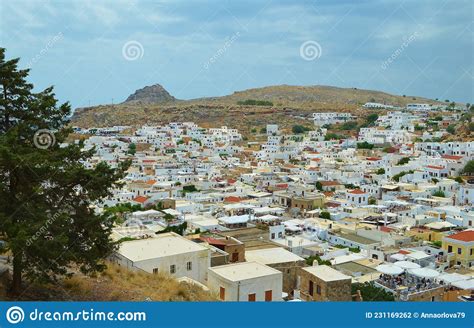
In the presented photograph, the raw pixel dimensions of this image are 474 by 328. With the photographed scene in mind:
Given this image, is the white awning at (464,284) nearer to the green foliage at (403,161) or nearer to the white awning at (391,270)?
the white awning at (391,270)

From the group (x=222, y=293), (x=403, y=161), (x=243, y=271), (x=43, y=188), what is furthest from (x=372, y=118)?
(x=43, y=188)

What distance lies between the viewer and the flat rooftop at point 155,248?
9023 mm

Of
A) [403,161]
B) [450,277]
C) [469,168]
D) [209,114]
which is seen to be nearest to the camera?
[450,277]

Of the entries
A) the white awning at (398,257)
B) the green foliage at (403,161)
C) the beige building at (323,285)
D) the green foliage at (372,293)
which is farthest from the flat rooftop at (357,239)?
the green foliage at (403,161)

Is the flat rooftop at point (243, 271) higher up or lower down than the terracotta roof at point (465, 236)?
higher up

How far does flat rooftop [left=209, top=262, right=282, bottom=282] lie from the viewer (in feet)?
27.8

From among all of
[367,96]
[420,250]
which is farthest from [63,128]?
[367,96]

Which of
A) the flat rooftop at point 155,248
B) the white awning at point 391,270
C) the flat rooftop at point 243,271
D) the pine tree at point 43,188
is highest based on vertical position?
the pine tree at point 43,188

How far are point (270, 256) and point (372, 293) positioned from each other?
239cm

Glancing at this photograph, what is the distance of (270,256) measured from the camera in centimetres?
1205

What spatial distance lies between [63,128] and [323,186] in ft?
75.2

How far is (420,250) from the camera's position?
51.4 ft

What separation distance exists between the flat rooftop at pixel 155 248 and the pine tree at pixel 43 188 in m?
3.07

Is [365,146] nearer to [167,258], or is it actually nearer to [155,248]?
[155,248]
